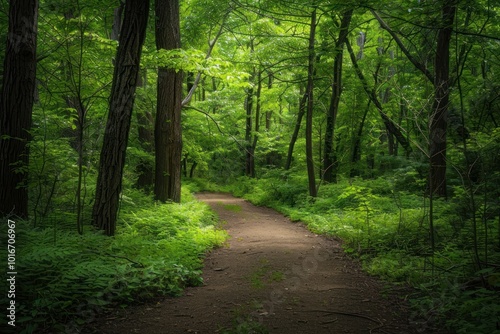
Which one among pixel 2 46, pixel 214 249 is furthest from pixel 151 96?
pixel 214 249

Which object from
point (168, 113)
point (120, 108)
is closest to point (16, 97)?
point (120, 108)

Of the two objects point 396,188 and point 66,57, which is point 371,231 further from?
point 66,57

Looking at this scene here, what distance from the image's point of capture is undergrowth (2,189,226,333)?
3287mm

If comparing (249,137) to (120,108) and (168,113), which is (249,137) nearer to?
(168,113)

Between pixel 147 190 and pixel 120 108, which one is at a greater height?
pixel 120 108

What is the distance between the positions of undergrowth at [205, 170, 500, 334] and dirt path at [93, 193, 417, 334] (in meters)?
0.36

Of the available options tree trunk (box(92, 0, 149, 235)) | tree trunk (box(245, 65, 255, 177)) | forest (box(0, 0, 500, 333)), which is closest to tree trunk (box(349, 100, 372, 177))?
forest (box(0, 0, 500, 333))

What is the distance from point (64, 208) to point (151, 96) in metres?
4.94

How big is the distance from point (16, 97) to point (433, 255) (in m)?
7.50

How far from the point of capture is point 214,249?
6.74m

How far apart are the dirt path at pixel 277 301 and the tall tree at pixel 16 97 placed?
12.2 feet

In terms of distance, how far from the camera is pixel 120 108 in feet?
18.6

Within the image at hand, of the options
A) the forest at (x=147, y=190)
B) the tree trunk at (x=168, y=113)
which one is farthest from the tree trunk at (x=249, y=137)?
the tree trunk at (x=168, y=113)

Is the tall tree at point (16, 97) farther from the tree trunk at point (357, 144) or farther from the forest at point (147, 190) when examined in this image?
the tree trunk at point (357, 144)
